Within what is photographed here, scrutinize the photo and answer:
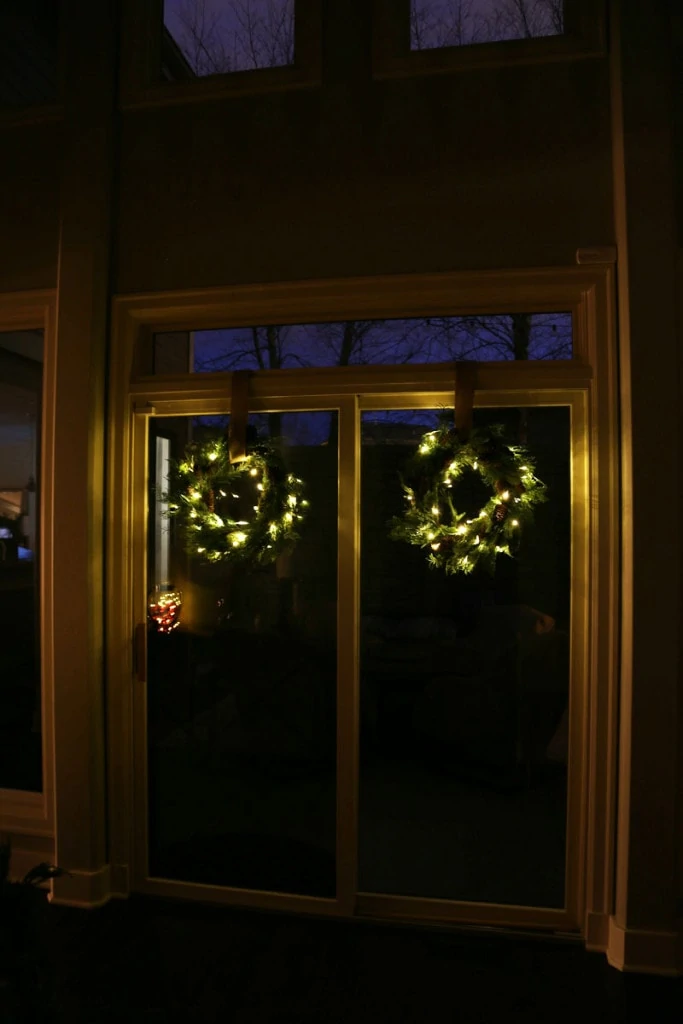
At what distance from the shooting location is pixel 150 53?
121 inches

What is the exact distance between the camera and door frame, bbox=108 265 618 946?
2.66 m

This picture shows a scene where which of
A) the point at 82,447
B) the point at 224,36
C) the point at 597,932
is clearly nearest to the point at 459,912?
the point at 597,932

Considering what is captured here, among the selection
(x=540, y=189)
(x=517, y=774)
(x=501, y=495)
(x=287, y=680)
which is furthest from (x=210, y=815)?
(x=540, y=189)

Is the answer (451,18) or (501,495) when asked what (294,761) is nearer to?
(501,495)

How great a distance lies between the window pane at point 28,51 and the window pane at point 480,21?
180cm

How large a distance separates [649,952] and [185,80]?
4206mm

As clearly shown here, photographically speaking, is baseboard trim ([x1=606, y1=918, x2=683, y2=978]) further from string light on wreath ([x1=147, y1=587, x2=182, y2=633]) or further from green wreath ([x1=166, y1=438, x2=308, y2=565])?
string light on wreath ([x1=147, y1=587, x2=182, y2=633])

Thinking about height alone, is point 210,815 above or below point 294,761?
below

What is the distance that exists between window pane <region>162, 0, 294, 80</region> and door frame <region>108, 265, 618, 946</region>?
1156mm

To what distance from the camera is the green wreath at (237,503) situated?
111 inches

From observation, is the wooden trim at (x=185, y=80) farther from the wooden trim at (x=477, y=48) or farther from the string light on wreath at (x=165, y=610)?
the string light on wreath at (x=165, y=610)

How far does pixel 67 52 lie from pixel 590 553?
3326mm

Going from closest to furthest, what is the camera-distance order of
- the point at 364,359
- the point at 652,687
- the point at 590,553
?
the point at 652,687
the point at 590,553
the point at 364,359

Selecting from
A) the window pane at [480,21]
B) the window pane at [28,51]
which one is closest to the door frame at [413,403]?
the window pane at [480,21]
